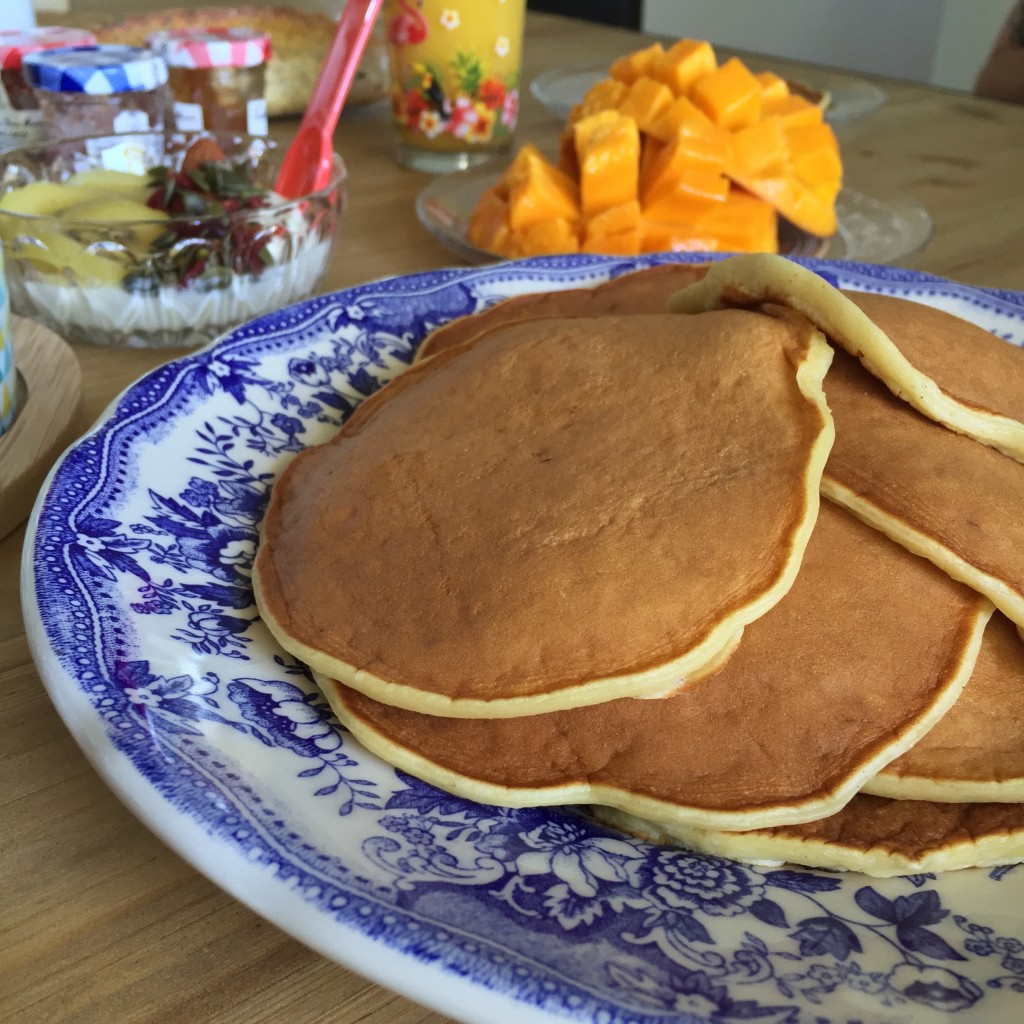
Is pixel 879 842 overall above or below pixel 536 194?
below

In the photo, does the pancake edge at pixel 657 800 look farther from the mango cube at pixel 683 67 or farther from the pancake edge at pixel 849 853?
the mango cube at pixel 683 67

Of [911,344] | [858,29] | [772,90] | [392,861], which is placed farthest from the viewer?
[858,29]

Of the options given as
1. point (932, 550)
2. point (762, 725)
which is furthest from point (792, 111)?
point (762, 725)

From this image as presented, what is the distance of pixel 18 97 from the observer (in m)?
1.80

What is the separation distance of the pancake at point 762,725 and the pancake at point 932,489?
0.10 feet

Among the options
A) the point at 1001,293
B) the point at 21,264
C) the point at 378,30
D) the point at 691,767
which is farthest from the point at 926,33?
the point at 691,767

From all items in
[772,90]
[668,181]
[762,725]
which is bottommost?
[762,725]

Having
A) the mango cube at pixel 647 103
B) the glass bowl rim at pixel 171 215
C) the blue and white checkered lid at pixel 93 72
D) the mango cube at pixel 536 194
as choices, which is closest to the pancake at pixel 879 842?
the glass bowl rim at pixel 171 215

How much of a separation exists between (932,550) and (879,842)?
0.20m

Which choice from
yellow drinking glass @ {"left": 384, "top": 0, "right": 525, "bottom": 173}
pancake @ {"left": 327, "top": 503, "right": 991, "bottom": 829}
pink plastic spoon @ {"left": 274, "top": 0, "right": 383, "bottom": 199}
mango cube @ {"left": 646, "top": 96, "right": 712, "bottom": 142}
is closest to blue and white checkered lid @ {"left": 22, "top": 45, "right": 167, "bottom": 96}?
pink plastic spoon @ {"left": 274, "top": 0, "right": 383, "bottom": 199}

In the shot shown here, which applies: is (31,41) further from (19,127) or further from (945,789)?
(945,789)

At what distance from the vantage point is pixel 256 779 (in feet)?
1.99

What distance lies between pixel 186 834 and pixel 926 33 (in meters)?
6.98

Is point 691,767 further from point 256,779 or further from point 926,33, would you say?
point 926,33
